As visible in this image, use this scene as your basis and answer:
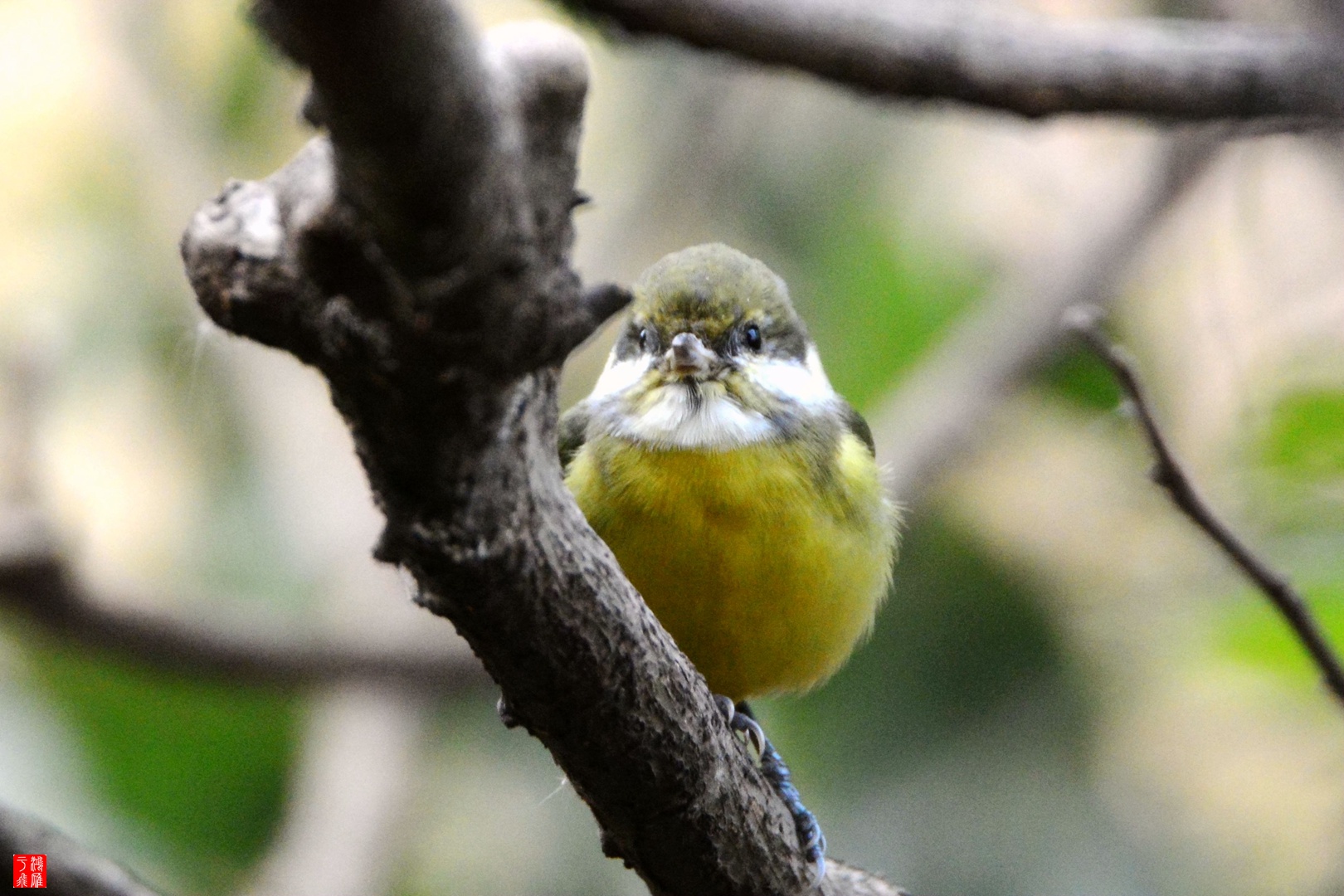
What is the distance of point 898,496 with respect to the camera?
5.19 metres

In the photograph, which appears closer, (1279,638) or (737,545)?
(737,545)

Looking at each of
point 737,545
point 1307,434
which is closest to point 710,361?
point 737,545

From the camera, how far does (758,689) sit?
10.6ft

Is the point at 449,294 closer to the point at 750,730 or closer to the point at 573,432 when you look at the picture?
the point at 750,730

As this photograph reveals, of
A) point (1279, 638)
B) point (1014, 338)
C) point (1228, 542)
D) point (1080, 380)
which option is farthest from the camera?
point (1080, 380)

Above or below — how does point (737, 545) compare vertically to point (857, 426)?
below

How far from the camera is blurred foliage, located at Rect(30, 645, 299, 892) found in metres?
5.32

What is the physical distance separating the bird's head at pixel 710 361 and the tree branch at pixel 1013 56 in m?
0.54

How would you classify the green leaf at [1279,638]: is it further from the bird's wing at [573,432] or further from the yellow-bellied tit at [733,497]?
the bird's wing at [573,432]

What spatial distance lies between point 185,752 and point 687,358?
327 cm

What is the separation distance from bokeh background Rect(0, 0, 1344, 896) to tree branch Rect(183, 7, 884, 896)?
88.0 inches

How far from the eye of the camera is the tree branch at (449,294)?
1095 millimetres

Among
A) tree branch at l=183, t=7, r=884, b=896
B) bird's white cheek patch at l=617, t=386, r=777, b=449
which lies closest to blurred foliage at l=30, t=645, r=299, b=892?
bird's white cheek patch at l=617, t=386, r=777, b=449

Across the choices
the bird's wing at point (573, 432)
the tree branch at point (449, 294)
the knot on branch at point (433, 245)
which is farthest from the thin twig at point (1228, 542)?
the knot on branch at point (433, 245)
